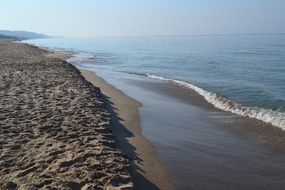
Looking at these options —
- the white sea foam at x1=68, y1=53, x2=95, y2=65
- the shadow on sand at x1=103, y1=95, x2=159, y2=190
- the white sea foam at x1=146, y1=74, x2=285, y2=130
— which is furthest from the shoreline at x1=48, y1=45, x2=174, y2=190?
the white sea foam at x1=68, y1=53, x2=95, y2=65

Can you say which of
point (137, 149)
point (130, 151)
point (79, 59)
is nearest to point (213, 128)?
point (137, 149)

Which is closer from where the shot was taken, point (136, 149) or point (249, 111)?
point (136, 149)

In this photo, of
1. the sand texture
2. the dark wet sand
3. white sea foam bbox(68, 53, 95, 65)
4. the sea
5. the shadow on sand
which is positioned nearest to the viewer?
the sand texture

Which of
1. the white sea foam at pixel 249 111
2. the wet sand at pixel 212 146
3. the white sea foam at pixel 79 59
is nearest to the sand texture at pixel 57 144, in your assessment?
the wet sand at pixel 212 146

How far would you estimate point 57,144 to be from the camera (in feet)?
30.6

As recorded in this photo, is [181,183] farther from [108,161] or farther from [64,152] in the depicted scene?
[64,152]

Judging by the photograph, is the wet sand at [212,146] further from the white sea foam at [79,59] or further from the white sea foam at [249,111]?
the white sea foam at [79,59]

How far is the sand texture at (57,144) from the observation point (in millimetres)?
7297

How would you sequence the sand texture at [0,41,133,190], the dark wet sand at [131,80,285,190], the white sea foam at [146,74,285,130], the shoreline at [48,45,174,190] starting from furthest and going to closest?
1. the white sea foam at [146,74,285,130]
2. the dark wet sand at [131,80,285,190]
3. the shoreline at [48,45,174,190]
4. the sand texture at [0,41,133,190]

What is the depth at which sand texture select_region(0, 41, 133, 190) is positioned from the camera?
7.30m

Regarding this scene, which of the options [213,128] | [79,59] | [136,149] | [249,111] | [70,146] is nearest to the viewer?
[70,146]

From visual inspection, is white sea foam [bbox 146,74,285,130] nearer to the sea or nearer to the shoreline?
the sea

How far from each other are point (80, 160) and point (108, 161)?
23.5 inches

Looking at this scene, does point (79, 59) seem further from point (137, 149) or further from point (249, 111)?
point (137, 149)
